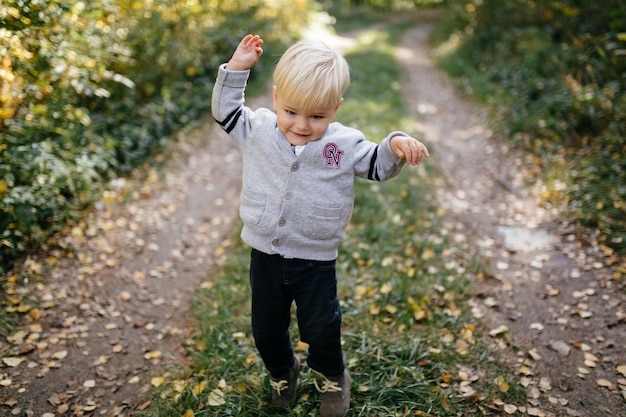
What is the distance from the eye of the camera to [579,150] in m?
5.83

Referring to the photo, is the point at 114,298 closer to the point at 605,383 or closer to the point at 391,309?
the point at 391,309

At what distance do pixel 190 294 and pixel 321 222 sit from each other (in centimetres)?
233

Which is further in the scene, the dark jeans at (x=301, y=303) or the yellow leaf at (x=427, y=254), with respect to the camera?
the yellow leaf at (x=427, y=254)

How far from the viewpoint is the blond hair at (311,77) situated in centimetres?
195

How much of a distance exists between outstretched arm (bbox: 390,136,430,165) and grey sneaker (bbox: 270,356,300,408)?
1486mm

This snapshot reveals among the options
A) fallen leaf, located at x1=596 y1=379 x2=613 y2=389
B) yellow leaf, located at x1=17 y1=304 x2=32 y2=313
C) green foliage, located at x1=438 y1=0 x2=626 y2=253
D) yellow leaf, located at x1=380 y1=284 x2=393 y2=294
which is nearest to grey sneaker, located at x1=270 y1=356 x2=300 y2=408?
yellow leaf, located at x1=380 y1=284 x2=393 y2=294

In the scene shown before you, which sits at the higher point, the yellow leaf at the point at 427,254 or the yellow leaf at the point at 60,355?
the yellow leaf at the point at 427,254

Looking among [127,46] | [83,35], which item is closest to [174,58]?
[127,46]

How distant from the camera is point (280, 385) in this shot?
2652mm

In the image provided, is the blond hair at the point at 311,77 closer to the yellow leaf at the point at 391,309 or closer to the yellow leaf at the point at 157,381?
the yellow leaf at the point at 391,309

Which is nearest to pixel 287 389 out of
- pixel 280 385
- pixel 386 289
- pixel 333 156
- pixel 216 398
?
pixel 280 385

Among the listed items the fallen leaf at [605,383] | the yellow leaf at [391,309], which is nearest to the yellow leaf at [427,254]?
the yellow leaf at [391,309]

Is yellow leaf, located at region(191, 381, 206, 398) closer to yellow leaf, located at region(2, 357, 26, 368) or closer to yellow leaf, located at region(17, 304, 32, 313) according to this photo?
yellow leaf, located at region(2, 357, 26, 368)

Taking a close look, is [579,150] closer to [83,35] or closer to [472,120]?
[472,120]
